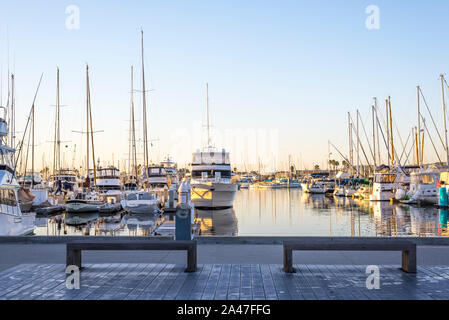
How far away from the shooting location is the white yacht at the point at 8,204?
21.0 metres

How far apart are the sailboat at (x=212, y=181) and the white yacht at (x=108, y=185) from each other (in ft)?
34.7

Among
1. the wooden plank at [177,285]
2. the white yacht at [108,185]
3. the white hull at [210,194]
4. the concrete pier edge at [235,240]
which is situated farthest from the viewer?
the white yacht at [108,185]

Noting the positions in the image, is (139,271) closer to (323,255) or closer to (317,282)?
(317,282)

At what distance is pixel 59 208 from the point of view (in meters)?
48.4

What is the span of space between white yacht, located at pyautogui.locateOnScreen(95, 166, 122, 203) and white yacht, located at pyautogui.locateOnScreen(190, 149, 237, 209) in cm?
1057

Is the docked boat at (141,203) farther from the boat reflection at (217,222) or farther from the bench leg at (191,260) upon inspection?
the bench leg at (191,260)

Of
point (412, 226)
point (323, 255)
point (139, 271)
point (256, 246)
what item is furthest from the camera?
point (412, 226)

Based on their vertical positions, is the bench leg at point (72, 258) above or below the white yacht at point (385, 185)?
above

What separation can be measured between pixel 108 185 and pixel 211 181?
15.7 metres

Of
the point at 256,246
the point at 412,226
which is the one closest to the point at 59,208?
the point at 412,226

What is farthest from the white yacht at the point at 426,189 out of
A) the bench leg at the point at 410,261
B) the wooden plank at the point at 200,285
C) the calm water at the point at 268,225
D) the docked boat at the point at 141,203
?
the wooden plank at the point at 200,285

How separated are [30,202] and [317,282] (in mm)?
47203

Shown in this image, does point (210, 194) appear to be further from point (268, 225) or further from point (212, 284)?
point (212, 284)
